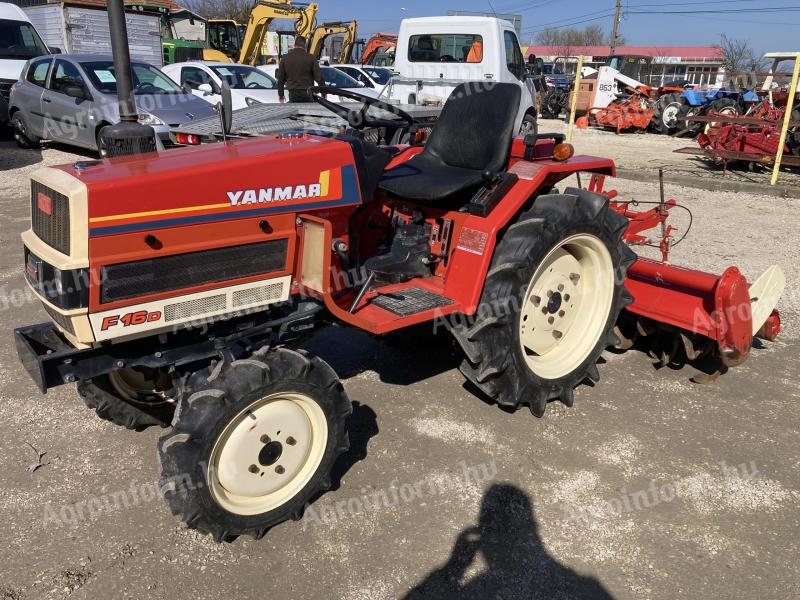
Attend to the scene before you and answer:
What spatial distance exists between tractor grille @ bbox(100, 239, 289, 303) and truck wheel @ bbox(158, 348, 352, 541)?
→ 372mm

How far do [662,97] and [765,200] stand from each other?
10196mm

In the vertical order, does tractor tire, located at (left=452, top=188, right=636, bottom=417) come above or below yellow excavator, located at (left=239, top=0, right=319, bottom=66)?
below

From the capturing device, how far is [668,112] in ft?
57.6

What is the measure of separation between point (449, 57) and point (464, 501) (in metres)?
9.16

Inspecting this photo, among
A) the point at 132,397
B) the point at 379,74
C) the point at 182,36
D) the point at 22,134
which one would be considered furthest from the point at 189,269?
the point at 182,36

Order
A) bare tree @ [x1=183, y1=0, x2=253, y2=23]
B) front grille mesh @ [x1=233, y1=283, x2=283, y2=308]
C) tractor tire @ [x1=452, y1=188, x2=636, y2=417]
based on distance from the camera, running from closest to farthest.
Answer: front grille mesh @ [x1=233, y1=283, x2=283, y2=308] → tractor tire @ [x1=452, y1=188, x2=636, y2=417] → bare tree @ [x1=183, y1=0, x2=253, y2=23]

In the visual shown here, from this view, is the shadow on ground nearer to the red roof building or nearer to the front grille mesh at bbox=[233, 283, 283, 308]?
the front grille mesh at bbox=[233, 283, 283, 308]

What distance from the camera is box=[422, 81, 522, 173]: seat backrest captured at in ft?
11.7

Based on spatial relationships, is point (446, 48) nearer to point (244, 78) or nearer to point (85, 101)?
point (244, 78)

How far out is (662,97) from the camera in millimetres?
17844

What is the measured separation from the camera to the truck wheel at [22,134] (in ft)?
35.9

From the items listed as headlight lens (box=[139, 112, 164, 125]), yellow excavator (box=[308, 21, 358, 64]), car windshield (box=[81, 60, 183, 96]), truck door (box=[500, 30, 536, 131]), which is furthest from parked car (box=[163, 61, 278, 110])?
yellow excavator (box=[308, 21, 358, 64])

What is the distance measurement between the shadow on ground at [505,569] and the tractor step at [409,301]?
965 millimetres

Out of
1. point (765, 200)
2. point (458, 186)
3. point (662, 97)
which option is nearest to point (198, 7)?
point (662, 97)
